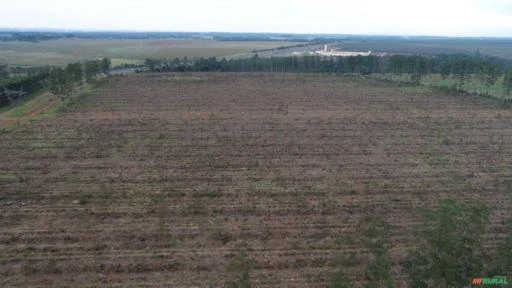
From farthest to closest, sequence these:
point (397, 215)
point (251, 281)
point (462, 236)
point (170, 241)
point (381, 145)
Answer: point (381, 145) < point (397, 215) < point (170, 241) < point (462, 236) < point (251, 281)

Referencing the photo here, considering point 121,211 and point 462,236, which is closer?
point 462,236

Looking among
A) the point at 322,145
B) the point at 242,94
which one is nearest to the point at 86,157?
the point at 322,145

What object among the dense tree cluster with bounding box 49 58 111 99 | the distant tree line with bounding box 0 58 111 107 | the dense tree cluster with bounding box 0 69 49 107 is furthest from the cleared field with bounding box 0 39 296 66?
the dense tree cluster with bounding box 0 69 49 107

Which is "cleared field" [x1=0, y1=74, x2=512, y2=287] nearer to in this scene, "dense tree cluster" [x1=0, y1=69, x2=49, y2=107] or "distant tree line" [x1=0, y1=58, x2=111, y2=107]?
"distant tree line" [x1=0, y1=58, x2=111, y2=107]

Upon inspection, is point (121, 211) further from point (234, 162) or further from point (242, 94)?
point (242, 94)

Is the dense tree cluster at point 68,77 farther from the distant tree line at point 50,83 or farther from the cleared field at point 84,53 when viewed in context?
the cleared field at point 84,53

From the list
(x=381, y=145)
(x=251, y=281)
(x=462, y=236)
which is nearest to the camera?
(x=251, y=281)

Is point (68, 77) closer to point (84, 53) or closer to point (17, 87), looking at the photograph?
point (17, 87)

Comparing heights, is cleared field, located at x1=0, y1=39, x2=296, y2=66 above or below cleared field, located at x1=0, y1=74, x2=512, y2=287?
above

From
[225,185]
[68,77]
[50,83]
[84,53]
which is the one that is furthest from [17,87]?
[84,53]
